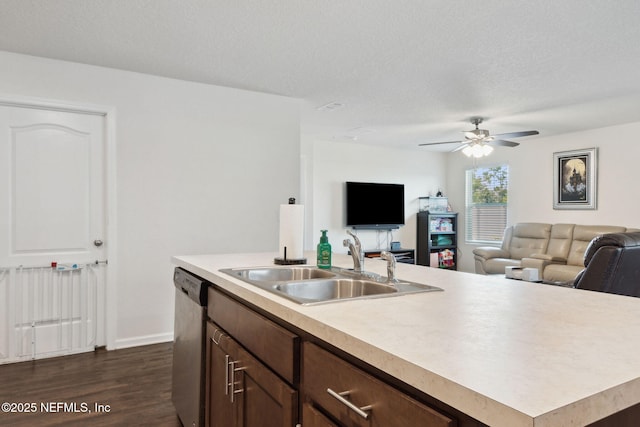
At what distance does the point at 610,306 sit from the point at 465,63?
2.75m

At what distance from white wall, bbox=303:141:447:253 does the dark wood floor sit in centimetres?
356

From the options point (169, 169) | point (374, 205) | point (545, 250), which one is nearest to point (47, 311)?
point (169, 169)

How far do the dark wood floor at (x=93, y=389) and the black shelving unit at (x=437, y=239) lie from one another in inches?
205

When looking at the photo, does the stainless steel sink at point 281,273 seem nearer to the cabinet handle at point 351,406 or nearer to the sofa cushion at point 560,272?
the cabinet handle at point 351,406

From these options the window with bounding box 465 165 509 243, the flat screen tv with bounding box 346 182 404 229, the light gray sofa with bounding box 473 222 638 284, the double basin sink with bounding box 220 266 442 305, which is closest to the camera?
the double basin sink with bounding box 220 266 442 305

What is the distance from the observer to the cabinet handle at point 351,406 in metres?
0.84

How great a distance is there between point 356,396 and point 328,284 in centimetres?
84

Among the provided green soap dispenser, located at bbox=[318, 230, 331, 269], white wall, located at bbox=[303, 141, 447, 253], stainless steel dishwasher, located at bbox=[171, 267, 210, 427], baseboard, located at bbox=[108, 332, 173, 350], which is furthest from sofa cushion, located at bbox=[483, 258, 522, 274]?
stainless steel dishwasher, located at bbox=[171, 267, 210, 427]

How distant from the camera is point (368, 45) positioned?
311 cm

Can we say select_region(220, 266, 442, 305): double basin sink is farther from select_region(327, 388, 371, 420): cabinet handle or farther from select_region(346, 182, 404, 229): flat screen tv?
select_region(346, 182, 404, 229): flat screen tv

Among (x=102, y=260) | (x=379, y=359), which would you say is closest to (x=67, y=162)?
(x=102, y=260)

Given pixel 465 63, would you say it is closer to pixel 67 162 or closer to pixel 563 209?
pixel 67 162

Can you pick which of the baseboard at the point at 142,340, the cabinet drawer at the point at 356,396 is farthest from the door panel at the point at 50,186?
the cabinet drawer at the point at 356,396

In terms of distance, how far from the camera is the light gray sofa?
219 inches
